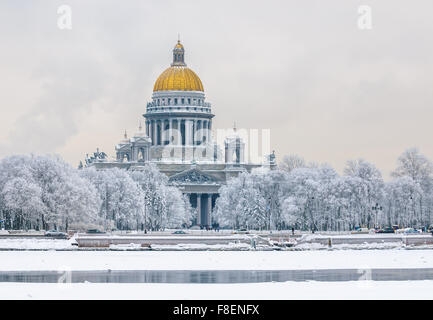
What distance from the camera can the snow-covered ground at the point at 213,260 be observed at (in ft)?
247

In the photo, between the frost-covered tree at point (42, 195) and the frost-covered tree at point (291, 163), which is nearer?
the frost-covered tree at point (42, 195)

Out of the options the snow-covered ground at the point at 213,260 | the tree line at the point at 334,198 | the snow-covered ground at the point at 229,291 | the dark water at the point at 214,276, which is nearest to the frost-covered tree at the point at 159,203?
the tree line at the point at 334,198

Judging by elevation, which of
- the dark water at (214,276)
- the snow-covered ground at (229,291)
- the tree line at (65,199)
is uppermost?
the tree line at (65,199)

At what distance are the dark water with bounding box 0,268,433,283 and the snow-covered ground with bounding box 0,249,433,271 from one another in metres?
3.31

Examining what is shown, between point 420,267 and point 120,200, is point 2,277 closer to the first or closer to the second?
point 420,267

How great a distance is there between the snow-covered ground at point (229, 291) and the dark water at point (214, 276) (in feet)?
8.44

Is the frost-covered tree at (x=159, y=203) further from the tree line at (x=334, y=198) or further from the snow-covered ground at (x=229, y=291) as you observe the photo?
the snow-covered ground at (x=229, y=291)

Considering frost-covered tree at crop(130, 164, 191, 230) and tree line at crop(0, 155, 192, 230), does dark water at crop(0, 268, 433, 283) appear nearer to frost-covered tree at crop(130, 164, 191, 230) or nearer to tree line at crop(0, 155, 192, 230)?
tree line at crop(0, 155, 192, 230)

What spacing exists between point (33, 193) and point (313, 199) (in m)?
38.5

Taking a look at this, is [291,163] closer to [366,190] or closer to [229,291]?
[366,190]

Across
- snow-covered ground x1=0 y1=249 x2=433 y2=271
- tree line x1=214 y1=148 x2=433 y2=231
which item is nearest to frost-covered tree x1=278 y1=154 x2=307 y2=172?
tree line x1=214 y1=148 x2=433 y2=231

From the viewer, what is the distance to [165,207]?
530 ft
